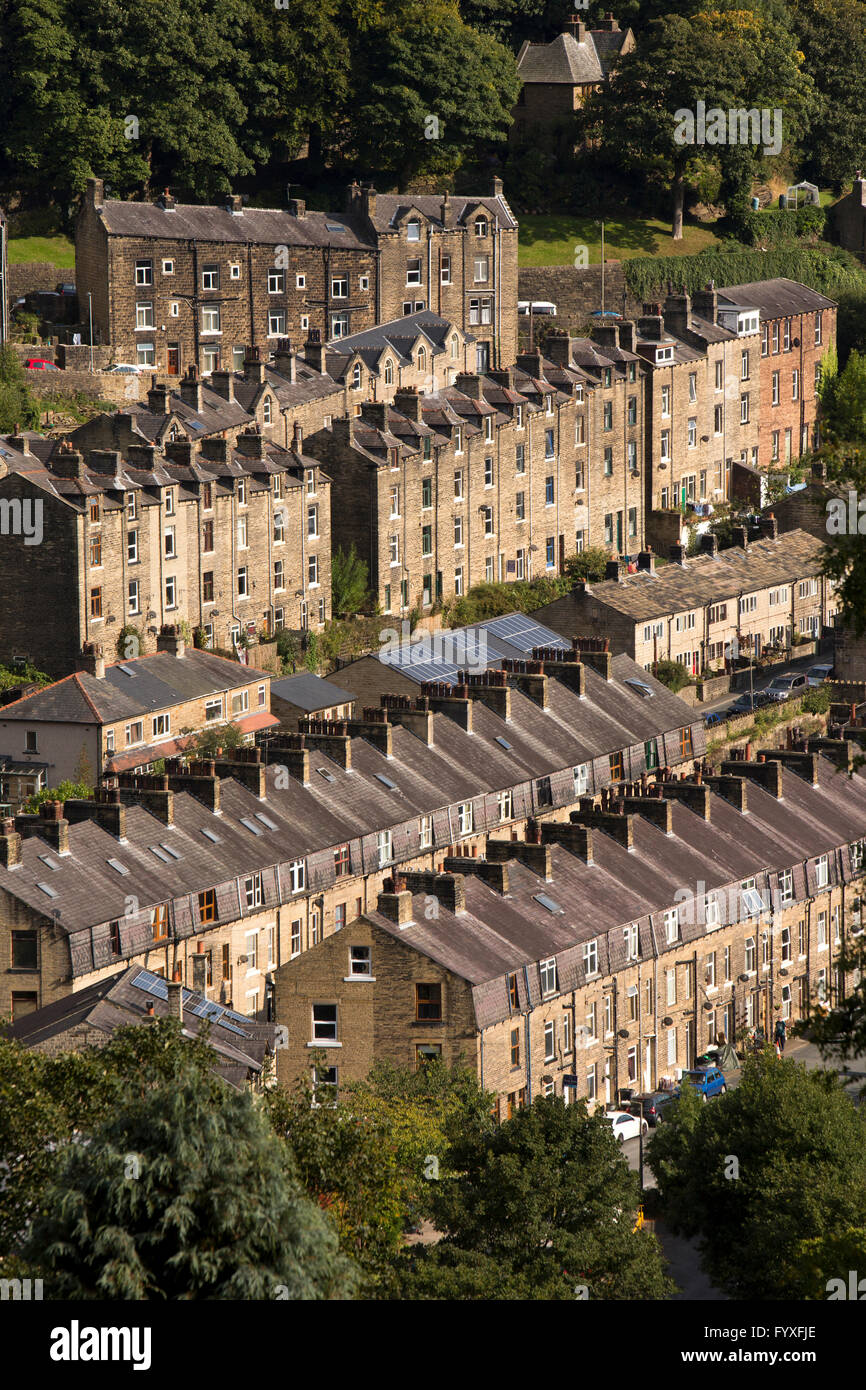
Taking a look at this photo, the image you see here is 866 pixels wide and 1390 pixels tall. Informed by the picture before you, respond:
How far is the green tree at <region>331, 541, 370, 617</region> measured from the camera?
8269cm

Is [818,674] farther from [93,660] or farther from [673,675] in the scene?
[93,660]

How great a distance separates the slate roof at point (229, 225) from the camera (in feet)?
309

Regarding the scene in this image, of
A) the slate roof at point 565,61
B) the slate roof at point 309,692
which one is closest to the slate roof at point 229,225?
the slate roof at point 565,61

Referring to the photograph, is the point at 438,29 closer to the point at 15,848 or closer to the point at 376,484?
the point at 376,484

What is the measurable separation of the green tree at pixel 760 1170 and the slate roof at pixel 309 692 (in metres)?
27.0

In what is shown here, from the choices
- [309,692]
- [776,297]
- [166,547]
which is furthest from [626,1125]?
[776,297]

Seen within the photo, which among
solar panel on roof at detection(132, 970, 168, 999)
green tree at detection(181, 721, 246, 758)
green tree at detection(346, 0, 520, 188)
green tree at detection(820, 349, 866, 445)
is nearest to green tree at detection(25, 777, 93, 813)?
green tree at detection(181, 721, 246, 758)

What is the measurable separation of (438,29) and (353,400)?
83.4ft

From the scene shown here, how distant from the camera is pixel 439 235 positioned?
10038 cm

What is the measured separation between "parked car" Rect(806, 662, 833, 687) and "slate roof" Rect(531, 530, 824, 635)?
3.36m

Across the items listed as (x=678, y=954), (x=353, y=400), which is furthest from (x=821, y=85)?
(x=678, y=954)

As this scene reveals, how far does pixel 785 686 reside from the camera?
85.3 metres

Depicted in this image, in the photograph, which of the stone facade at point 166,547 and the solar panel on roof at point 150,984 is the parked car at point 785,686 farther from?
the solar panel on roof at point 150,984

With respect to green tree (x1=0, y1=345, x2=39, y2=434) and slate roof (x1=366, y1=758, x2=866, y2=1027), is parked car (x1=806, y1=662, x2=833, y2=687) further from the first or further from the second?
green tree (x1=0, y1=345, x2=39, y2=434)
